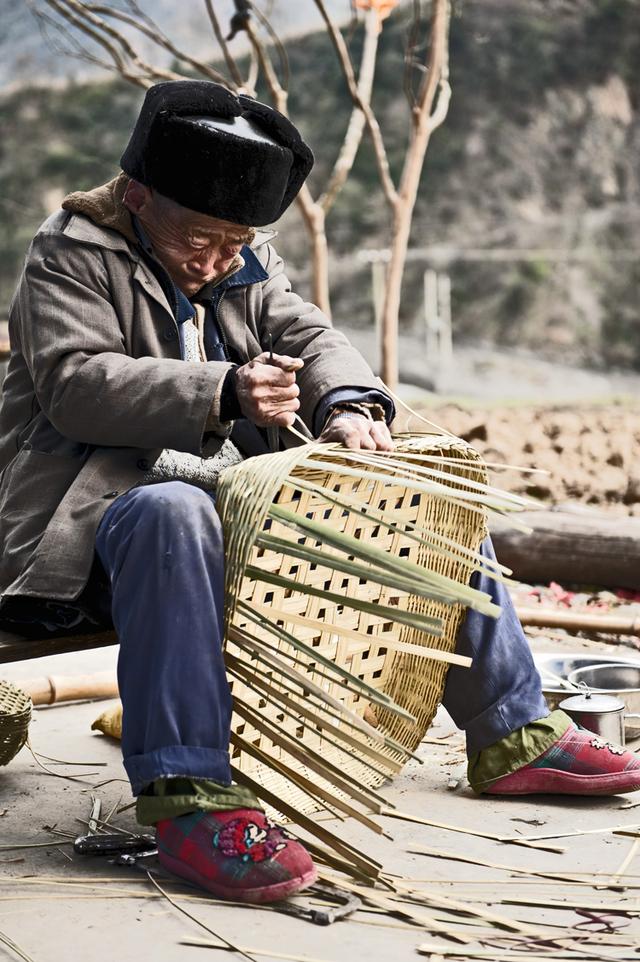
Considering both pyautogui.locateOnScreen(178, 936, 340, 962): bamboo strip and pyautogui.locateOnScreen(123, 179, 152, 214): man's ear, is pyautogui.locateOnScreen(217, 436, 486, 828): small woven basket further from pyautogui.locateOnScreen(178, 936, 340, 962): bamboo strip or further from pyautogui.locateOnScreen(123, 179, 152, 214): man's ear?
pyautogui.locateOnScreen(123, 179, 152, 214): man's ear

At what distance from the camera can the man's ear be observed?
2.57 metres

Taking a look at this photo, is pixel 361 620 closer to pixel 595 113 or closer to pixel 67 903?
pixel 67 903

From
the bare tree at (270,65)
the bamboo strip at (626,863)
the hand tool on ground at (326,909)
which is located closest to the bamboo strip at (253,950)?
the hand tool on ground at (326,909)

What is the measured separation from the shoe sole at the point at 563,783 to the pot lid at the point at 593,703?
27 cm

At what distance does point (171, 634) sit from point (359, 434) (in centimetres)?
58

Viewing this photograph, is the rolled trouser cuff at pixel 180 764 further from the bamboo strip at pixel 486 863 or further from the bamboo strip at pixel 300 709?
the bamboo strip at pixel 486 863

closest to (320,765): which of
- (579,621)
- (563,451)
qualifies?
(579,621)

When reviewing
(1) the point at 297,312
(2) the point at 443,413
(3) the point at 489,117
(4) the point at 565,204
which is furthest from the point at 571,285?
(1) the point at 297,312

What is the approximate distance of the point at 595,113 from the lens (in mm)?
12781

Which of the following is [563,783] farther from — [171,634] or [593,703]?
[171,634]

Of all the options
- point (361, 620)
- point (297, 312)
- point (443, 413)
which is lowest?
point (443, 413)

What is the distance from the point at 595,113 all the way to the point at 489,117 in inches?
45.3

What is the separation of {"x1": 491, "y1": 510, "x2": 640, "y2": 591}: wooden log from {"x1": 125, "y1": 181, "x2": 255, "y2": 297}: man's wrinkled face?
2.54 metres

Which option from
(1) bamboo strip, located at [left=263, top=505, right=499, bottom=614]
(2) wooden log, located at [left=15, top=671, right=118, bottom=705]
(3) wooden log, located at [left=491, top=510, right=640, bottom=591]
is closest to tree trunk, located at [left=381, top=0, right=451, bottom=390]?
(3) wooden log, located at [left=491, top=510, right=640, bottom=591]
